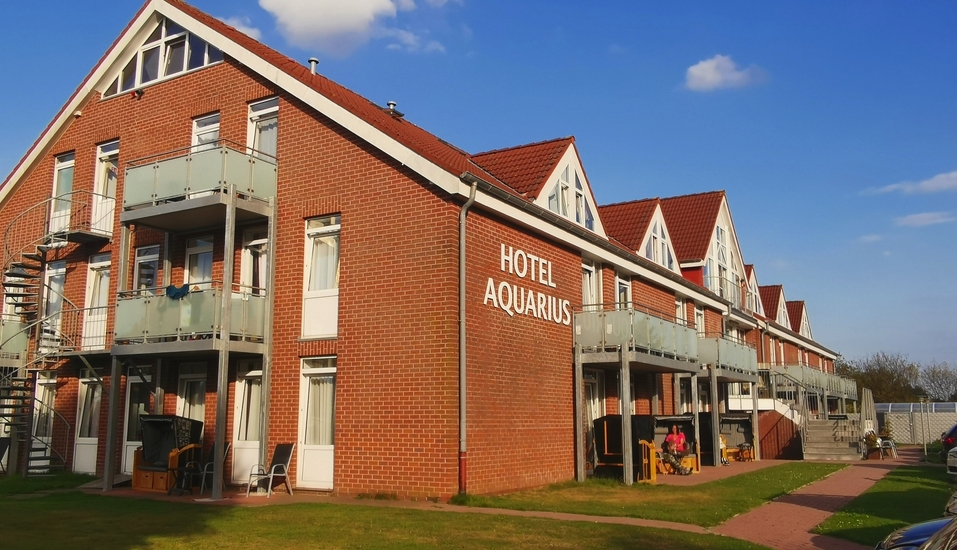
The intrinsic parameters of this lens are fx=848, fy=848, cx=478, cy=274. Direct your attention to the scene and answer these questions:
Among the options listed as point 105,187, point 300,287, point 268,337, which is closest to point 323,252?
point 300,287

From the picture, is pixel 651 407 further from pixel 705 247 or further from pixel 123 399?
pixel 123 399

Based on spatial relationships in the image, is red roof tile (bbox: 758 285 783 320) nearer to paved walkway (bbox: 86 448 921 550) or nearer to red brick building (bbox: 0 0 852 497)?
red brick building (bbox: 0 0 852 497)

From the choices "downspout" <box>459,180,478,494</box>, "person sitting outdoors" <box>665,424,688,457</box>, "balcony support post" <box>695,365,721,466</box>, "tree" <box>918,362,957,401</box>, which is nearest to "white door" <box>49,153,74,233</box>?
"downspout" <box>459,180,478,494</box>

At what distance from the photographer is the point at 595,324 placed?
1919 centimetres

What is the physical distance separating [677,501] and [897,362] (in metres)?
69.8

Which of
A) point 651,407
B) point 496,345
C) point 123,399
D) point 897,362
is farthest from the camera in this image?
point 897,362

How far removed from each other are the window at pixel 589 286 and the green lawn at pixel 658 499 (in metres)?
4.52

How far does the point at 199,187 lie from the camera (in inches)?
645

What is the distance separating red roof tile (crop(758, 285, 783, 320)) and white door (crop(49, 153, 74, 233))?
117 ft

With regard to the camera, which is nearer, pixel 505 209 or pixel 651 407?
pixel 505 209

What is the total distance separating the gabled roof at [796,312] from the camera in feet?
173

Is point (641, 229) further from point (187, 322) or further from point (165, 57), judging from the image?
point (187, 322)

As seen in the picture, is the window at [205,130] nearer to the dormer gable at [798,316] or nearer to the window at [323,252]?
the window at [323,252]

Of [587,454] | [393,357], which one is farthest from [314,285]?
[587,454]
